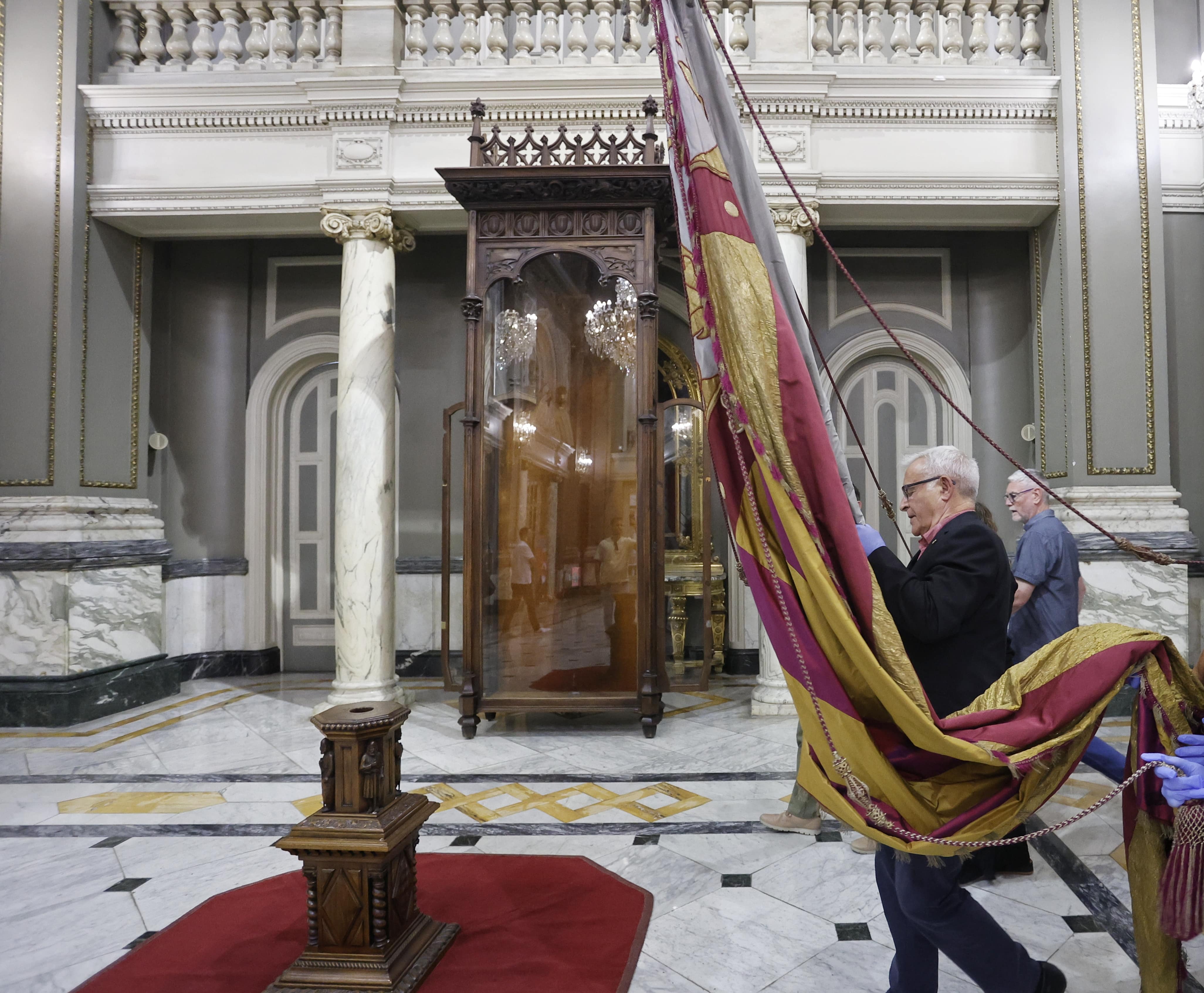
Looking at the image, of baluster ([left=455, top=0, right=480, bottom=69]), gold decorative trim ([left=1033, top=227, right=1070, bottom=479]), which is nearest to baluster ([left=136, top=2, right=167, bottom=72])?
baluster ([left=455, top=0, right=480, bottom=69])

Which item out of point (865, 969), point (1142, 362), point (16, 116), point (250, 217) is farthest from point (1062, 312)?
point (16, 116)

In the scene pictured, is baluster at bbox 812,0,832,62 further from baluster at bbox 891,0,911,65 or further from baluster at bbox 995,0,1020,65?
baluster at bbox 995,0,1020,65

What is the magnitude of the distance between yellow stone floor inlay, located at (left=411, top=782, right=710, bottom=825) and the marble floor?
0.01 m

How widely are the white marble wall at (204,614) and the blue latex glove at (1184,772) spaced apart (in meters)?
6.82

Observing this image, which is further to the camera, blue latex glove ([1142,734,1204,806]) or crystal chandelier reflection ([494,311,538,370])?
crystal chandelier reflection ([494,311,538,370])

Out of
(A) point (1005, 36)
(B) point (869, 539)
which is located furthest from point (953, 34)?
(B) point (869, 539)

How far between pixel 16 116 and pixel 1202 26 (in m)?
8.78

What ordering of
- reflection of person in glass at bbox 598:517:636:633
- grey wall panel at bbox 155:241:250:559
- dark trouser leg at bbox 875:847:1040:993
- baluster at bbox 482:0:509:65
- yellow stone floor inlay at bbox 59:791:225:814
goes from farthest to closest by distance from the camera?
grey wall panel at bbox 155:241:250:559
baluster at bbox 482:0:509:65
reflection of person in glass at bbox 598:517:636:633
yellow stone floor inlay at bbox 59:791:225:814
dark trouser leg at bbox 875:847:1040:993

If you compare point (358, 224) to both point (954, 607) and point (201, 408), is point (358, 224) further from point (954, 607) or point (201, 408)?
point (954, 607)

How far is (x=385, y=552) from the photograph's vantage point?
18.7 feet

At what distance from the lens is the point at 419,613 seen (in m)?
6.91

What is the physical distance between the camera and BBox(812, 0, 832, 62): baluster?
577 cm

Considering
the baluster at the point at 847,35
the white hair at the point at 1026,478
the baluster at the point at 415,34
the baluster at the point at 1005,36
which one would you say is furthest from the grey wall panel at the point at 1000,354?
the baluster at the point at 415,34

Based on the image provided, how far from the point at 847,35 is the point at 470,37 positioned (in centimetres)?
278
